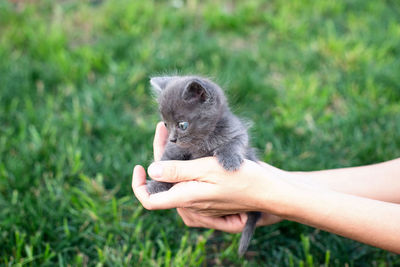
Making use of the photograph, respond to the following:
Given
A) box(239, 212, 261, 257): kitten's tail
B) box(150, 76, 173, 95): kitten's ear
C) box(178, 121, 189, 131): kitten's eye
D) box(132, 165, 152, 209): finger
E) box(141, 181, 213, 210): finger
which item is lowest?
box(239, 212, 261, 257): kitten's tail

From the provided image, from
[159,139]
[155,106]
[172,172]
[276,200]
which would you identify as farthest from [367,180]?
[155,106]

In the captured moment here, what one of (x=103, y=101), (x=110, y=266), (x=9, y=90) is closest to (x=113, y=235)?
(x=110, y=266)

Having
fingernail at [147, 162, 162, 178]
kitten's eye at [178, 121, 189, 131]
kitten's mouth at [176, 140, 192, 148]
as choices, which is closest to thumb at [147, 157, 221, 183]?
fingernail at [147, 162, 162, 178]

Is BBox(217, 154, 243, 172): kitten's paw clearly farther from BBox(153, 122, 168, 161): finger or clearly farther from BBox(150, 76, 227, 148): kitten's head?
BBox(153, 122, 168, 161): finger

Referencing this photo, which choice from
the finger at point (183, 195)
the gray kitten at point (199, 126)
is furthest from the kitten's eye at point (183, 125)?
the finger at point (183, 195)

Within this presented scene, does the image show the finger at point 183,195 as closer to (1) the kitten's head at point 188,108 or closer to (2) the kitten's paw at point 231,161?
(2) the kitten's paw at point 231,161

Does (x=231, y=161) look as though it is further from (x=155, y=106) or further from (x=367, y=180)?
(x=155, y=106)
